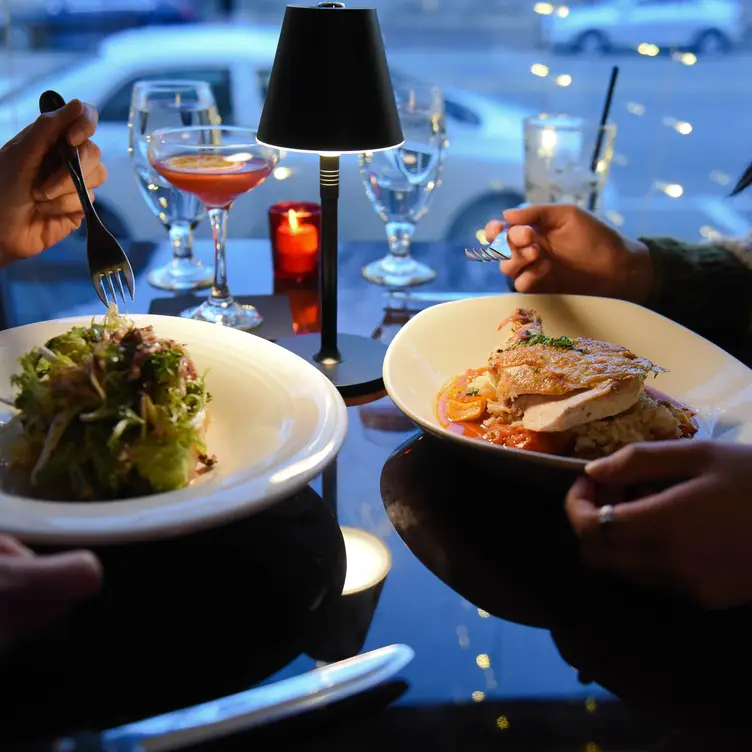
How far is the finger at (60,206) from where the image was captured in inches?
59.9

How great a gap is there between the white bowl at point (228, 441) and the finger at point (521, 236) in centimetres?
63

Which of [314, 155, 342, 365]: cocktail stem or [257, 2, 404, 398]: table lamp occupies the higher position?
[257, 2, 404, 398]: table lamp

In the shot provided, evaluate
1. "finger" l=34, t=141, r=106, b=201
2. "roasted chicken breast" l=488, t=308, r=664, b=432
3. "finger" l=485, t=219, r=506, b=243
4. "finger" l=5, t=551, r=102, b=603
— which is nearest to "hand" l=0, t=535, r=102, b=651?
"finger" l=5, t=551, r=102, b=603

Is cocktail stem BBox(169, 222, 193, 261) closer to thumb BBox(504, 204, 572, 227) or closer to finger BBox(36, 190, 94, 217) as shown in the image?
finger BBox(36, 190, 94, 217)

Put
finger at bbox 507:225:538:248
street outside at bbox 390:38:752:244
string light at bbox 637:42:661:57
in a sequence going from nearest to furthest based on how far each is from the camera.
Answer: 1. finger at bbox 507:225:538:248
2. string light at bbox 637:42:661:57
3. street outside at bbox 390:38:752:244

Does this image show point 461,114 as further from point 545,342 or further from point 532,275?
point 545,342

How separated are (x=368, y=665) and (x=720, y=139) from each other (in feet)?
17.3

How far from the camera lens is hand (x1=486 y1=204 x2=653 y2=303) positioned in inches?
64.4

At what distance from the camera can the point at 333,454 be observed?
89cm

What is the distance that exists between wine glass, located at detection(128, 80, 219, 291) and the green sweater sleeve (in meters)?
1.00

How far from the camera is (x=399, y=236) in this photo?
6.36ft

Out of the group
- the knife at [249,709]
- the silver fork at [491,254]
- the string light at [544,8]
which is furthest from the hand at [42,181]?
the string light at [544,8]

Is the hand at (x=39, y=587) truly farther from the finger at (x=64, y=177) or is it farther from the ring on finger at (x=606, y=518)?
the finger at (x=64, y=177)

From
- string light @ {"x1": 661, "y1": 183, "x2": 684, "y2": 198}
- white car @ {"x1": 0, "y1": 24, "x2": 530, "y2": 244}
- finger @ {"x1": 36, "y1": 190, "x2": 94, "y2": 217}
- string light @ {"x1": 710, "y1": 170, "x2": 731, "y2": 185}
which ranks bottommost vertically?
string light @ {"x1": 710, "y1": 170, "x2": 731, "y2": 185}
